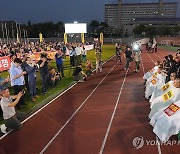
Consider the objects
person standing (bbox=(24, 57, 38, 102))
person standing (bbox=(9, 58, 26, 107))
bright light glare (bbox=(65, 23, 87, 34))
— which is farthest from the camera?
bright light glare (bbox=(65, 23, 87, 34))

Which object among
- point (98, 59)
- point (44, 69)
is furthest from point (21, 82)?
point (98, 59)

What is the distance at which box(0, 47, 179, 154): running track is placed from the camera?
7.01 meters

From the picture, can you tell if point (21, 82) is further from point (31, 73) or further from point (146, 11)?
point (146, 11)

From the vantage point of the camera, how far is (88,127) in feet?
28.1

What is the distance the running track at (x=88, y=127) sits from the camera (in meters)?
7.01

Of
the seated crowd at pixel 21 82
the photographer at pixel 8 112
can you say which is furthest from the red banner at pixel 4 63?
the photographer at pixel 8 112

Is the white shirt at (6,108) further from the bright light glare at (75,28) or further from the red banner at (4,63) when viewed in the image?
the bright light glare at (75,28)

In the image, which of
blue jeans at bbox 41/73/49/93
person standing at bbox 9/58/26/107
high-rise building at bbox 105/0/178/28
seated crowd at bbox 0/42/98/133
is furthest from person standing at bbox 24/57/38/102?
high-rise building at bbox 105/0/178/28

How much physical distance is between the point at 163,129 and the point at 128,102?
4.31 meters

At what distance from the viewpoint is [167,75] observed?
10938 millimetres

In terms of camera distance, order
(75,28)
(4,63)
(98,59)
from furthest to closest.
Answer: (75,28) → (4,63) → (98,59)

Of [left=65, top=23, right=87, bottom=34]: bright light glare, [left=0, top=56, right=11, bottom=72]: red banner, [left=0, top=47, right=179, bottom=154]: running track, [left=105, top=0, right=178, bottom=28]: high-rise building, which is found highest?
[left=105, top=0, right=178, bottom=28]: high-rise building

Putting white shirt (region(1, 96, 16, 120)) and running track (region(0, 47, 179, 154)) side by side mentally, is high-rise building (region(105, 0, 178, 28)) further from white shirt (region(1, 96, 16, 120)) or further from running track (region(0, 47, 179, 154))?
white shirt (region(1, 96, 16, 120))

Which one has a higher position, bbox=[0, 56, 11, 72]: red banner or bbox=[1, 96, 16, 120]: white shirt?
bbox=[0, 56, 11, 72]: red banner
